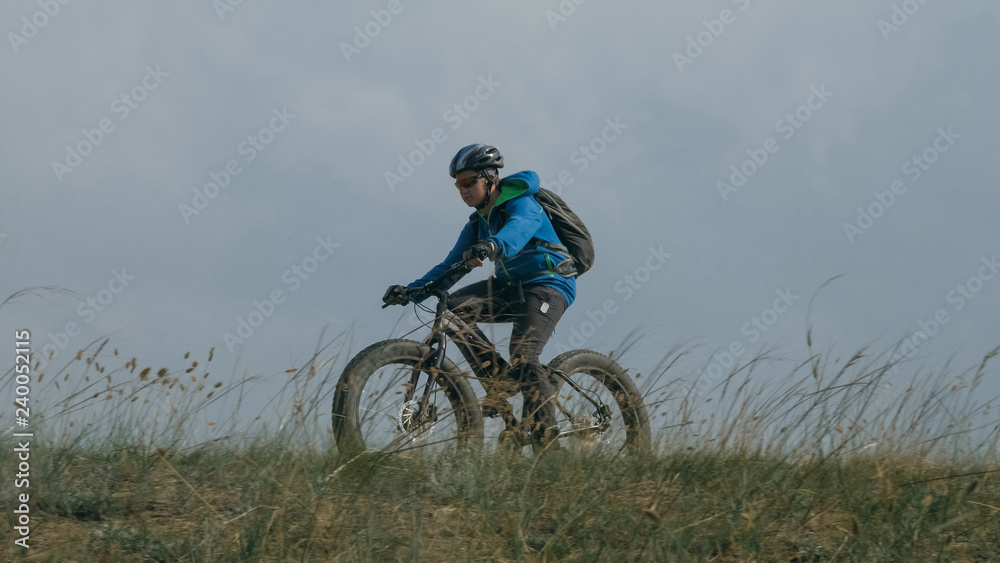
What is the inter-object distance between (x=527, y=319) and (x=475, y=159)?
3.84ft

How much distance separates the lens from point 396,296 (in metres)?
Result: 5.71

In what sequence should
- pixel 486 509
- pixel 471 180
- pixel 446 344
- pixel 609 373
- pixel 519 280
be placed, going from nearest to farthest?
pixel 486 509 < pixel 446 344 < pixel 471 180 < pixel 519 280 < pixel 609 373

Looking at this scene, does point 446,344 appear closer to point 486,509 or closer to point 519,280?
point 519,280

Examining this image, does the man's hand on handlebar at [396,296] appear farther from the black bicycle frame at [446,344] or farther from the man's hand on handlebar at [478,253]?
the man's hand on handlebar at [478,253]

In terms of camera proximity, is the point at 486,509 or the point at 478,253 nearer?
the point at 486,509

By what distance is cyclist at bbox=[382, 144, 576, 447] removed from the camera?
5.63 meters

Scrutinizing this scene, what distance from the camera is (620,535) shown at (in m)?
3.77

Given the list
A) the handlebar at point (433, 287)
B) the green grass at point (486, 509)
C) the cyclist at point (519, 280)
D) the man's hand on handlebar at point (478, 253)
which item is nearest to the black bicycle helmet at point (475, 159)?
the cyclist at point (519, 280)

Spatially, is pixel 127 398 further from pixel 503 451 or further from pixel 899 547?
pixel 899 547

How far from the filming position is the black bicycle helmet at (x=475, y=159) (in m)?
5.74

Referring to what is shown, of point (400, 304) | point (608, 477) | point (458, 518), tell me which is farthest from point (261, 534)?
point (400, 304)

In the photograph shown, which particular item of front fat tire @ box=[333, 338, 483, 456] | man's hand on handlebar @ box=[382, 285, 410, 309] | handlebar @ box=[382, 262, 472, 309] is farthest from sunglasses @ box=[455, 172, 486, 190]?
front fat tire @ box=[333, 338, 483, 456]

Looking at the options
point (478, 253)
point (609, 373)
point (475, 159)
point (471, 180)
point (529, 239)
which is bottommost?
point (609, 373)

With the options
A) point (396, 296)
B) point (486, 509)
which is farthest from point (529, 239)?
point (486, 509)
